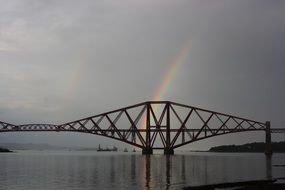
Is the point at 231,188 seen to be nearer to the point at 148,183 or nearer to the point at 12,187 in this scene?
the point at 148,183

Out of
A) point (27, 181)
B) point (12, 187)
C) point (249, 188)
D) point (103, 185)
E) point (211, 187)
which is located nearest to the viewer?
point (249, 188)

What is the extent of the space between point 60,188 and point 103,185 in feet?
21.8

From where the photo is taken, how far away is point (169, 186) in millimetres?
59688

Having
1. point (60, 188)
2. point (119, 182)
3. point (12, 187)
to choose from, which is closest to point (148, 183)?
point (119, 182)

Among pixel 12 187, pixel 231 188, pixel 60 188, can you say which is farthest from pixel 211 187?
pixel 12 187

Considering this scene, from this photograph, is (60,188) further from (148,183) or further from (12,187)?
(148,183)

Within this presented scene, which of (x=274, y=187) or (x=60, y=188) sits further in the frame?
(x=60, y=188)

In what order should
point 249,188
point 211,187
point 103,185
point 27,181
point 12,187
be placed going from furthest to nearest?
point 27,181
point 103,185
point 12,187
point 211,187
point 249,188

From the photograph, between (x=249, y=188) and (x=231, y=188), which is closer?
(x=249, y=188)

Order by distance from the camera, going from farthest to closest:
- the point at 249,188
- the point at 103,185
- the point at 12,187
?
the point at 103,185, the point at 12,187, the point at 249,188

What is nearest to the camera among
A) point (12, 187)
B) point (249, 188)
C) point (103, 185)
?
point (249, 188)

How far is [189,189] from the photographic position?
5109cm

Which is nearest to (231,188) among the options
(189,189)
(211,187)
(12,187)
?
(211,187)

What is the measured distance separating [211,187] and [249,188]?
206 inches
